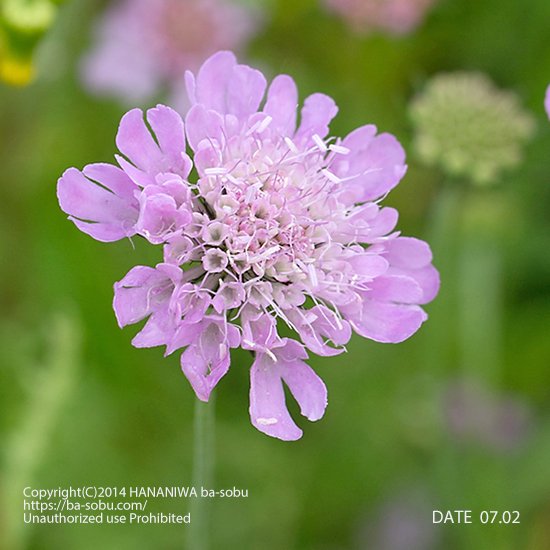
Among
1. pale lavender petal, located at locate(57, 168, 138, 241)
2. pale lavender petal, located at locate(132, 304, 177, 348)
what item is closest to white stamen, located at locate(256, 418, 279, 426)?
pale lavender petal, located at locate(132, 304, 177, 348)

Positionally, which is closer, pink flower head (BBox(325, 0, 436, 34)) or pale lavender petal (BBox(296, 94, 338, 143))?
pale lavender petal (BBox(296, 94, 338, 143))

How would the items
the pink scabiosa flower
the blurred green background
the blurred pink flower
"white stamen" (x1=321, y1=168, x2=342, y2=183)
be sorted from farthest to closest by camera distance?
the pink scabiosa flower → the blurred pink flower → the blurred green background → "white stamen" (x1=321, y1=168, x2=342, y2=183)

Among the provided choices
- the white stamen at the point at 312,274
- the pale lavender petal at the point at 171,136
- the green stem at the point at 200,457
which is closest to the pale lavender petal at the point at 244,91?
the pale lavender petal at the point at 171,136

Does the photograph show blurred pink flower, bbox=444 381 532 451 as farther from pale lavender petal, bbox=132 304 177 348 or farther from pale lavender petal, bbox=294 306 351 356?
pale lavender petal, bbox=132 304 177 348

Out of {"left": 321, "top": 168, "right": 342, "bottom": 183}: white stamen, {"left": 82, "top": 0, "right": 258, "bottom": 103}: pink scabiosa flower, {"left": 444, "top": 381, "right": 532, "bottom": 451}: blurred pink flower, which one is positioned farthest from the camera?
{"left": 82, "top": 0, "right": 258, "bottom": 103}: pink scabiosa flower

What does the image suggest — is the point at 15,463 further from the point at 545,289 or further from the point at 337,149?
the point at 545,289

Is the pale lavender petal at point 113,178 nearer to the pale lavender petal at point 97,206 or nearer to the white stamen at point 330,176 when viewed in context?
the pale lavender petal at point 97,206

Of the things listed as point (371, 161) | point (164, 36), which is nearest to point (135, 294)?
point (371, 161)

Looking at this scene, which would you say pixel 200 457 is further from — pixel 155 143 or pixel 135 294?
pixel 155 143
